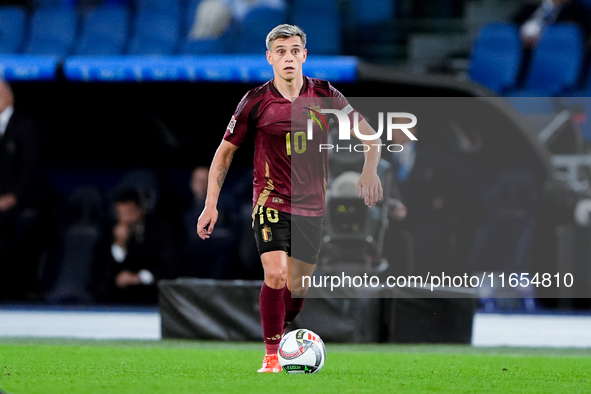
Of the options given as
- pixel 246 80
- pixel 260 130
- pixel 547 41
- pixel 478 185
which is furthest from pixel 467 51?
pixel 260 130

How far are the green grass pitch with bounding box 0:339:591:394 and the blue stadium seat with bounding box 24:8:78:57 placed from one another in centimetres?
523

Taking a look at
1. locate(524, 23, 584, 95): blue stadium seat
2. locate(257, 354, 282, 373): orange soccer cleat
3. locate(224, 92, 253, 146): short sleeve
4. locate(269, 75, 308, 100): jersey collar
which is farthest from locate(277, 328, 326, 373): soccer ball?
locate(524, 23, 584, 95): blue stadium seat

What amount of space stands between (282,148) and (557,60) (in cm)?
769

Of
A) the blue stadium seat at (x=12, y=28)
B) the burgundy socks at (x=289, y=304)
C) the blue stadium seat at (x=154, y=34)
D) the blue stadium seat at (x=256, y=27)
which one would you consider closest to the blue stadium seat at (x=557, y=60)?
the blue stadium seat at (x=256, y=27)

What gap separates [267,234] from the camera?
4.86 meters

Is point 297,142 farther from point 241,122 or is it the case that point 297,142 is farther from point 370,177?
point 370,177

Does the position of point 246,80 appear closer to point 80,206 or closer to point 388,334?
point 80,206

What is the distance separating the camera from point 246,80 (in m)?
9.66

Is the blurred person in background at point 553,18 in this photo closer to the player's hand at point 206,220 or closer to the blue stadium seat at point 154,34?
the blue stadium seat at point 154,34

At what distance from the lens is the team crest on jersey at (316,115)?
5.13m

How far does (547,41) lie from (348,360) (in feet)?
23.7

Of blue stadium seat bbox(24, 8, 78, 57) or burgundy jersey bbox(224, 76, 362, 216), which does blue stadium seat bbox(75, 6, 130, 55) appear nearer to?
blue stadium seat bbox(24, 8, 78, 57)

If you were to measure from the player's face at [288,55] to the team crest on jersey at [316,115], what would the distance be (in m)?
0.23

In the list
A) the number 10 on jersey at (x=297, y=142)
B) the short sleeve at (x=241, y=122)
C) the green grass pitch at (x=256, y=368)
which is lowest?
the green grass pitch at (x=256, y=368)
